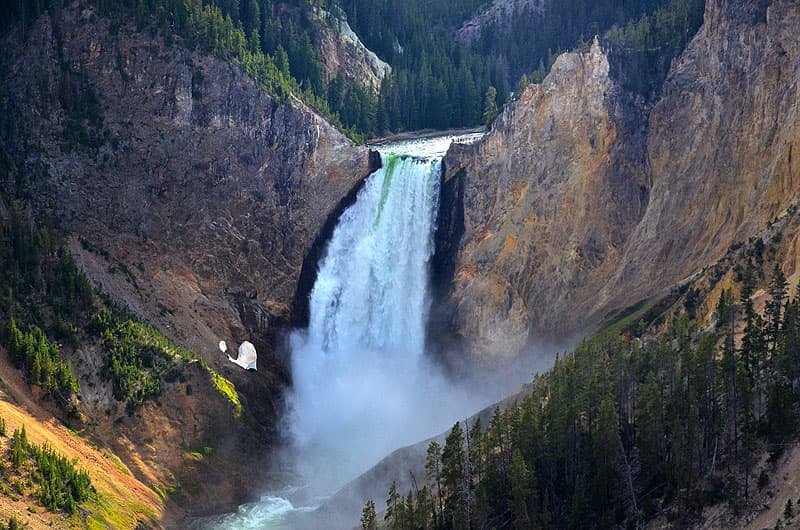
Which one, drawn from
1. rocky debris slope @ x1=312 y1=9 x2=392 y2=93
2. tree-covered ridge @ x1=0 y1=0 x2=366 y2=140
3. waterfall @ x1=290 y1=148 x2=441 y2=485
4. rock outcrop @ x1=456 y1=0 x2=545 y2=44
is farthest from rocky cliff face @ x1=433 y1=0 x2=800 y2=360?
rock outcrop @ x1=456 y1=0 x2=545 y2=44

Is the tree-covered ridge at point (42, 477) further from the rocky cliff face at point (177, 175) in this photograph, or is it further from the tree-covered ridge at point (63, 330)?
the rocky cliff face at point (177, 175)

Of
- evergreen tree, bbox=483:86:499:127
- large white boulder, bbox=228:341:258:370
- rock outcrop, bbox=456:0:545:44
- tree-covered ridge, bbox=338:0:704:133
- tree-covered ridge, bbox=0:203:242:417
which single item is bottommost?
large white boulder, bbox=228:341:258:370

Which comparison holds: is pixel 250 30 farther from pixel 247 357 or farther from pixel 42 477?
pixel 42 477

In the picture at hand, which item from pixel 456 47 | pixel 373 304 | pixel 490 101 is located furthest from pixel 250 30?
pixel 456 47

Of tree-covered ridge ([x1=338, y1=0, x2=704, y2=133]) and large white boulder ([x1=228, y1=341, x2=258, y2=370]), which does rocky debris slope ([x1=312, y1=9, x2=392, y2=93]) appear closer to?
tree-covered ridge ([x1=338, y1=0, x2=704, y2=133])

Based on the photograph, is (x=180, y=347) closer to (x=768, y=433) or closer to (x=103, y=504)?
(x=103, y=504)

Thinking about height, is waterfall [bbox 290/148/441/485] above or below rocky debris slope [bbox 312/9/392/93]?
below

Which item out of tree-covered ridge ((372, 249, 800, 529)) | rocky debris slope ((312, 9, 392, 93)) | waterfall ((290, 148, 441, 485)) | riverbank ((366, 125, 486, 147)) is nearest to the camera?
tree-covered ridge ((372, 249, 800, 529))
